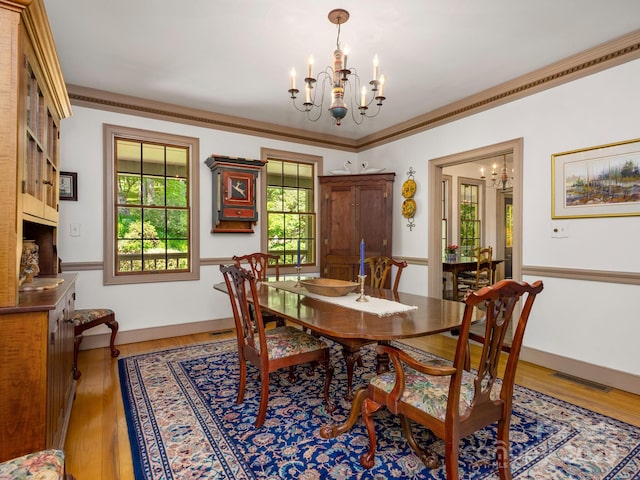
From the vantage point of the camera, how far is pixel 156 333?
4035 mm

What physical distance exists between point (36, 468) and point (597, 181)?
3.90 meters

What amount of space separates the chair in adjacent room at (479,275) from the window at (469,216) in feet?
1.87

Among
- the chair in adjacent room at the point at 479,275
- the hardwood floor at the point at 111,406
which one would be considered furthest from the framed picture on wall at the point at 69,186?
the chair in adjacent room at the point at 479,275

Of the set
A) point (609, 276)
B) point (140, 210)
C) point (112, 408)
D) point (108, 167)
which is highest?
point (108, 167)

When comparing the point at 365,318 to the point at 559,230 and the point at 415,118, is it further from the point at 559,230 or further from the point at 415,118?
the point at 415,118

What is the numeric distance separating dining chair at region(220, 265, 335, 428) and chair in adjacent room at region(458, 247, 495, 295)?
370 centimetres

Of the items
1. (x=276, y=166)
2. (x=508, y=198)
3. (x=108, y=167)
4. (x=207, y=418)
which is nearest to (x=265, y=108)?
(x=276, y=166)

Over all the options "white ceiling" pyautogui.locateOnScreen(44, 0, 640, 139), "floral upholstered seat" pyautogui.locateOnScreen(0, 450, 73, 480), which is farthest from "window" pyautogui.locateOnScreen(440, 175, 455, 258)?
"floral upholstered seat" pyautogui.locateOnScreen(0, 450, 73, 480)

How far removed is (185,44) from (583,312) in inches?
160

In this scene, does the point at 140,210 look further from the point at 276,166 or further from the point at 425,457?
the point at 425,457

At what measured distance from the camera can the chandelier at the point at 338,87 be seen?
7.38ft

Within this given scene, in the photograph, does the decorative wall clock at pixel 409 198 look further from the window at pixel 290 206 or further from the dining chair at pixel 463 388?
the dining chair at pixel 463 388

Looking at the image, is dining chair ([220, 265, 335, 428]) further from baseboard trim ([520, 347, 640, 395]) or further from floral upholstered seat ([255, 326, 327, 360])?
baseboard trim ([520, 347, 640, 395])

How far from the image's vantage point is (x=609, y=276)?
2846 millimetres
